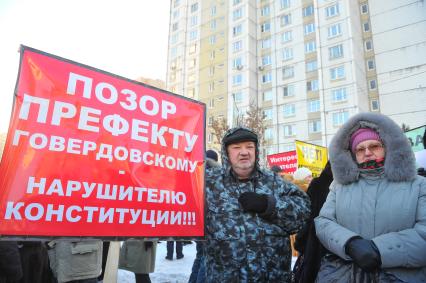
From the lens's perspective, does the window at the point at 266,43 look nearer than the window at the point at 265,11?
Yes

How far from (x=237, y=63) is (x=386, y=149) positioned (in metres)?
35.3

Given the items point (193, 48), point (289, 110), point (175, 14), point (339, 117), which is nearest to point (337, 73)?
point (339, 117)

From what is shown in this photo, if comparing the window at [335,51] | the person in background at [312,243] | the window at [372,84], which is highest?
the window at [335,51]

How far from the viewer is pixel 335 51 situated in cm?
2961

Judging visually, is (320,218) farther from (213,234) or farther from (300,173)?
(300,173)

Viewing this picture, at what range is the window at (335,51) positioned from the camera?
29105mm

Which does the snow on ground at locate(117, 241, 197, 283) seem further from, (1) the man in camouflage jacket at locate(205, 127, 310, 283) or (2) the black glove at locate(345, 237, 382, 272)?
(2) the black glove at locate(345, 237, 382, 272)

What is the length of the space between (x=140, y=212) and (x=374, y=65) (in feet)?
108

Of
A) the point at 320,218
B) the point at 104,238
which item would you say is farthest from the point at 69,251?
the point at 320,218

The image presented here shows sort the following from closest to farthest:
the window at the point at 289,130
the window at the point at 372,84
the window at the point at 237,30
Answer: the window at the point at 372,84
the window at the point at 289,130
the window at the point at 237,30

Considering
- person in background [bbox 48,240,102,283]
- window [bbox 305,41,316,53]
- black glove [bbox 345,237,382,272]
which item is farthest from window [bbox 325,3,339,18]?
black glove [bbox 345,237,382,272]

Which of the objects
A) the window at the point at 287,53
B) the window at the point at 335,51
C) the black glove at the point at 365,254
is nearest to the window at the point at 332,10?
Result: the window at the point at 335,51

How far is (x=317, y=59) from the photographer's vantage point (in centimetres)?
3067

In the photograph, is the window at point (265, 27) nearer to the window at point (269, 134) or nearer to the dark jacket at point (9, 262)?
the window at point (269, 134)
